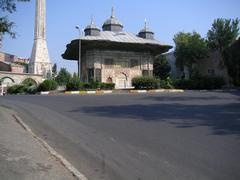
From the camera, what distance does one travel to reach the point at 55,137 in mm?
9312

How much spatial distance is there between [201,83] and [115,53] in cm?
1394

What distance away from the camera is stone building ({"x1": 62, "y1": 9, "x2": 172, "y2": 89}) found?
46.0m

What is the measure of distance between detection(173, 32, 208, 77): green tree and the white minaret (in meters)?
25.2

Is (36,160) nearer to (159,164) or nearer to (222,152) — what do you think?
(159,164)

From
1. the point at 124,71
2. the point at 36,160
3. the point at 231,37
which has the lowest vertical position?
the point at 36,160

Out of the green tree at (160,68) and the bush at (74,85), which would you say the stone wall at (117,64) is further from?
the bush at (74,85)

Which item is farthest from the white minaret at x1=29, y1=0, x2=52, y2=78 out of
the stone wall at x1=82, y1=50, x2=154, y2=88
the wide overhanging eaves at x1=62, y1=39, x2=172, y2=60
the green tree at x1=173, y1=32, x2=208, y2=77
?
the green tree at x1=173, y1=32, x2=208, y2=77

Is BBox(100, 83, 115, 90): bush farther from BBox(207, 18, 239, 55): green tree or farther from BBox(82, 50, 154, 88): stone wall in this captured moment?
BBox(207, 18, 239, 55): green tree

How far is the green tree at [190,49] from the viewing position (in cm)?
5062

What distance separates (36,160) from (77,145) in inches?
63.9

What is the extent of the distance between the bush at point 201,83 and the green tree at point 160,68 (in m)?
21.7

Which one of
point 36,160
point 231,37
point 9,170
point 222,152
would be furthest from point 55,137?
point 231,37

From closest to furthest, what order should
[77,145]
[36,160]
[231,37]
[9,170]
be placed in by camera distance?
[9,170], [36,160], [77,145], [231,37]

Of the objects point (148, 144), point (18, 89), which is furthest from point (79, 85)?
point (148, 144)
